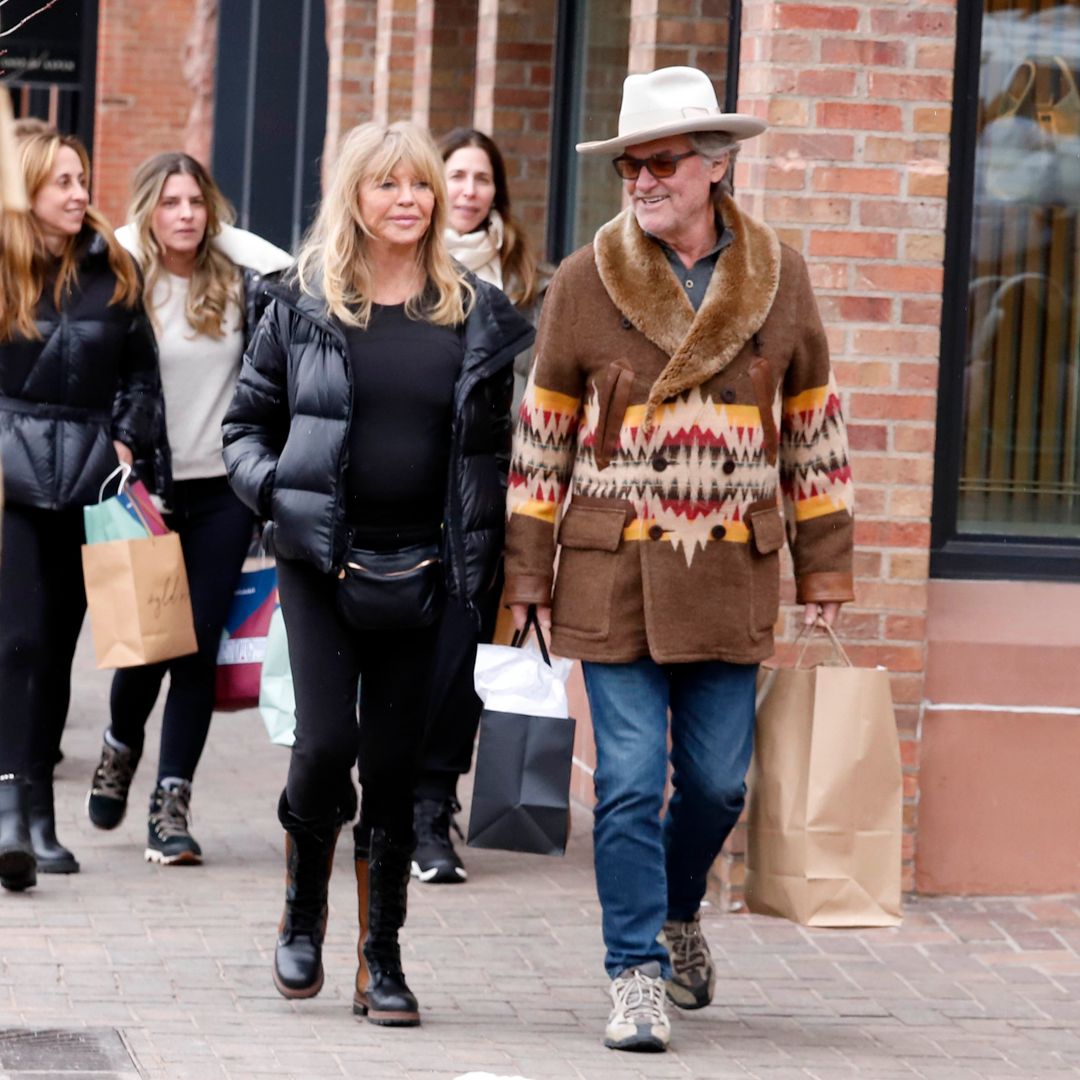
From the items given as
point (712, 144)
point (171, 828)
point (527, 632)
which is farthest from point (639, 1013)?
point (171, 828)

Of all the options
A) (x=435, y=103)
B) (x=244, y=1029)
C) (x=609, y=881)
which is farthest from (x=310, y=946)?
(x=435, y=103)

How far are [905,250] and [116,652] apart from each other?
94.9 inches

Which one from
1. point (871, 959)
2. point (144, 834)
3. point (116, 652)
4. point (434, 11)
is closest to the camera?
point (871, 959)

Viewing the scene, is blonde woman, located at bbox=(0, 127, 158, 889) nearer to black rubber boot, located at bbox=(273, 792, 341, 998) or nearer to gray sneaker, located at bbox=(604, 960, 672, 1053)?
black rubber boot, located at bbox=(273, 792, 341, 998)

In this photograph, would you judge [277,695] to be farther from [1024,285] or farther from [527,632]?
[1024,285]

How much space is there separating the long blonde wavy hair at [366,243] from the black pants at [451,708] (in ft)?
6.11

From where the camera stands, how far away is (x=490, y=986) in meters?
5.64

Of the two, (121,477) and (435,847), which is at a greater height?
(121,477)

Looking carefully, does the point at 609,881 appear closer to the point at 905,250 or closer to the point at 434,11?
the point at 905,250

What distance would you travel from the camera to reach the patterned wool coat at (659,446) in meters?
5.06

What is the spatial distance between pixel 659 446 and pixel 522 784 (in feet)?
2.57

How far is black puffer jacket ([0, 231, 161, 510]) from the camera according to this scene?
21.3 ft

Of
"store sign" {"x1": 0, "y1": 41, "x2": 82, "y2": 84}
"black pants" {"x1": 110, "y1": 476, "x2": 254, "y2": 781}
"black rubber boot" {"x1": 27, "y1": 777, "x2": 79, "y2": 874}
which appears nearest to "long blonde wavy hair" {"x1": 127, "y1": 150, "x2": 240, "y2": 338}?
"black pants" {"x1": 110, "y1": 476, "x2": 254, "y2": 781}

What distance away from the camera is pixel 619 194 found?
8.32 m
